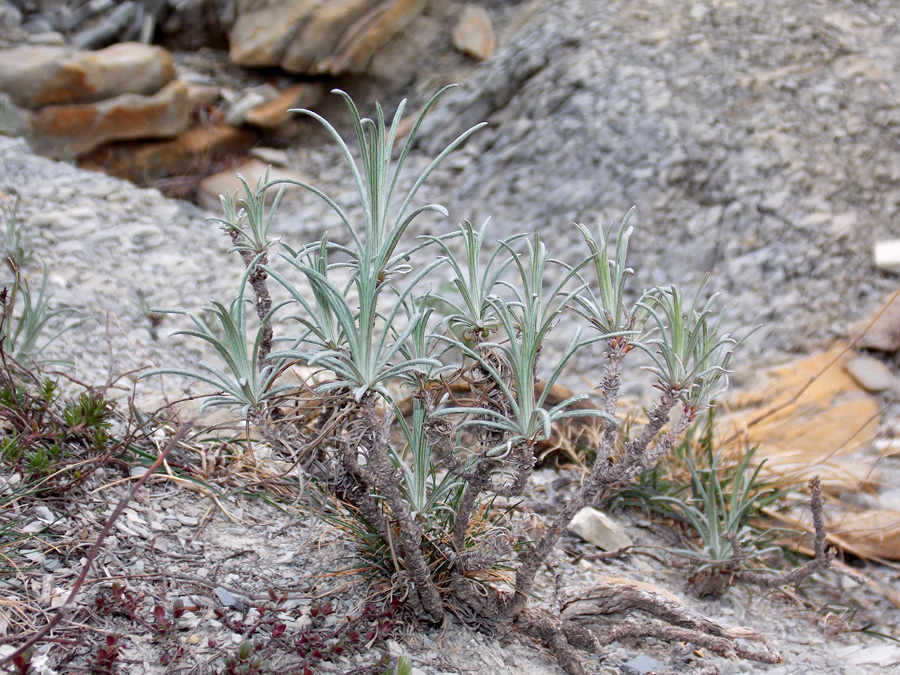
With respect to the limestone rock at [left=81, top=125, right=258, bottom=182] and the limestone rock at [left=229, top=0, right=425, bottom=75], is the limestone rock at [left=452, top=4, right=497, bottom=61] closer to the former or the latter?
the limestone rock at [left=229, top=0, right=425, bottom=75]

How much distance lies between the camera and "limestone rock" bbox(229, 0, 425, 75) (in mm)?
5820

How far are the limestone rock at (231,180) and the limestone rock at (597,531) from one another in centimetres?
370

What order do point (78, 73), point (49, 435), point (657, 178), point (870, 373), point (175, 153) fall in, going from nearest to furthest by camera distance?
1. point (49, 435)
2. point (870, 373)
3. point (657, 178)
4. point (78, 73)
5. point (175, 153)

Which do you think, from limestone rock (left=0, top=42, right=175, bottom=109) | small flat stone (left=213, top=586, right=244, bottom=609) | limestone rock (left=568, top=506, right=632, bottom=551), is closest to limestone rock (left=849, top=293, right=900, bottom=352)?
limestone rock (left=568, top=506, right=632, bottom=551)

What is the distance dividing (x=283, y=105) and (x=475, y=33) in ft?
5.82

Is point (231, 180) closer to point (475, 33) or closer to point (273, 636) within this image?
point (475, 33)

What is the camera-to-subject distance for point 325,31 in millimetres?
5812

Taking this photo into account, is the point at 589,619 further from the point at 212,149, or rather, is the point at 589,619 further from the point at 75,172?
the point at 212,149

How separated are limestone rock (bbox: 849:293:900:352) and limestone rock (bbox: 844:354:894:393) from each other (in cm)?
7

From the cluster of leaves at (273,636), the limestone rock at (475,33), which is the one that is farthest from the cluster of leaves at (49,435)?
the limestone rock at (475,33)

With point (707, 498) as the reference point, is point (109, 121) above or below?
below

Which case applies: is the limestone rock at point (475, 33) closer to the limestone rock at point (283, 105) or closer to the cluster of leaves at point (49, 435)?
the limestone rock at point (283, 105)

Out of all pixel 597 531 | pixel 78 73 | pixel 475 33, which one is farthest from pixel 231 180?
pixel 597 531

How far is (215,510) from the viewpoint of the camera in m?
1.77
